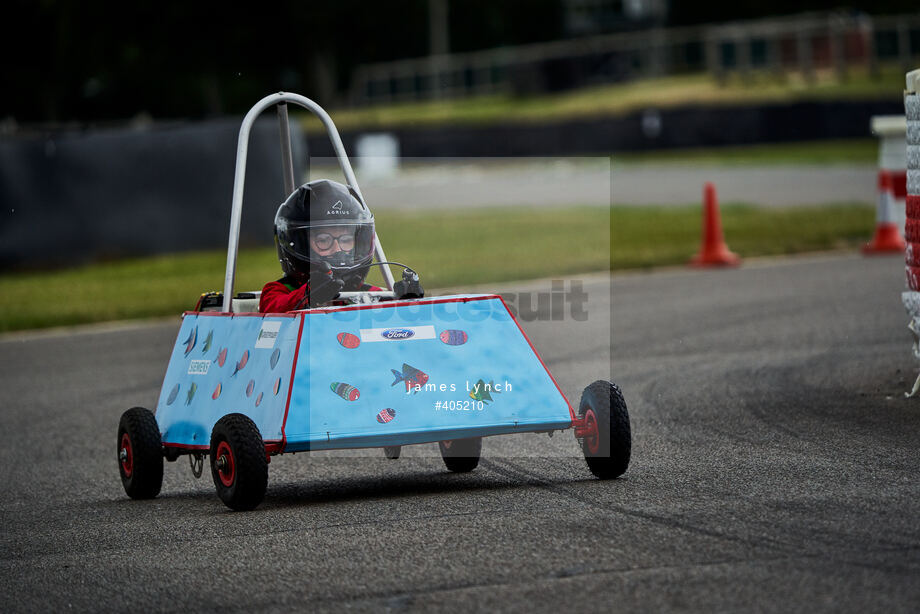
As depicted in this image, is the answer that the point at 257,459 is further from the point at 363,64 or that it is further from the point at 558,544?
the point at 363,64

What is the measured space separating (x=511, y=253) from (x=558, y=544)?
1459 cm

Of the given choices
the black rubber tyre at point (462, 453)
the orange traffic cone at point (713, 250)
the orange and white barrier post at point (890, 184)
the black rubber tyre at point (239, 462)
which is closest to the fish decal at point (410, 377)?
the black rubber tyre at point (239, 462)

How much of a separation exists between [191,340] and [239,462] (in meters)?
1.47

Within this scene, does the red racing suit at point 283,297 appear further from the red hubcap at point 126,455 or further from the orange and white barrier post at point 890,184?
the orange and white barrier post at point 890,184

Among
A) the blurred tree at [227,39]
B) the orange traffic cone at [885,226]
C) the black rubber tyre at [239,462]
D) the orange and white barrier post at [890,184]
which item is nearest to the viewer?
the black rubber tyre at [239,462]

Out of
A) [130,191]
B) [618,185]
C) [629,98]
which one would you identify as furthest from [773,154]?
[130,191]

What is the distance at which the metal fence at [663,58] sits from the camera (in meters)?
42.9

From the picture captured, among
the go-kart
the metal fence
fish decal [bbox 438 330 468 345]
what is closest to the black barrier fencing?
the go-kart

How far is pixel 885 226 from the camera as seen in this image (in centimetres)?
1720

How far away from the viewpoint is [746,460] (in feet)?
22.3

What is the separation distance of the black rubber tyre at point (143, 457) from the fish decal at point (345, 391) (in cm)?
127

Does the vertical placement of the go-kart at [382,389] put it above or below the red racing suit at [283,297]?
below

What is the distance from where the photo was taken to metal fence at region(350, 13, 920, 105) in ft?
141

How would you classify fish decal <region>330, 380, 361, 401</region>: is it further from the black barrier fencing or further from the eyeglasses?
the black barrier fencing
